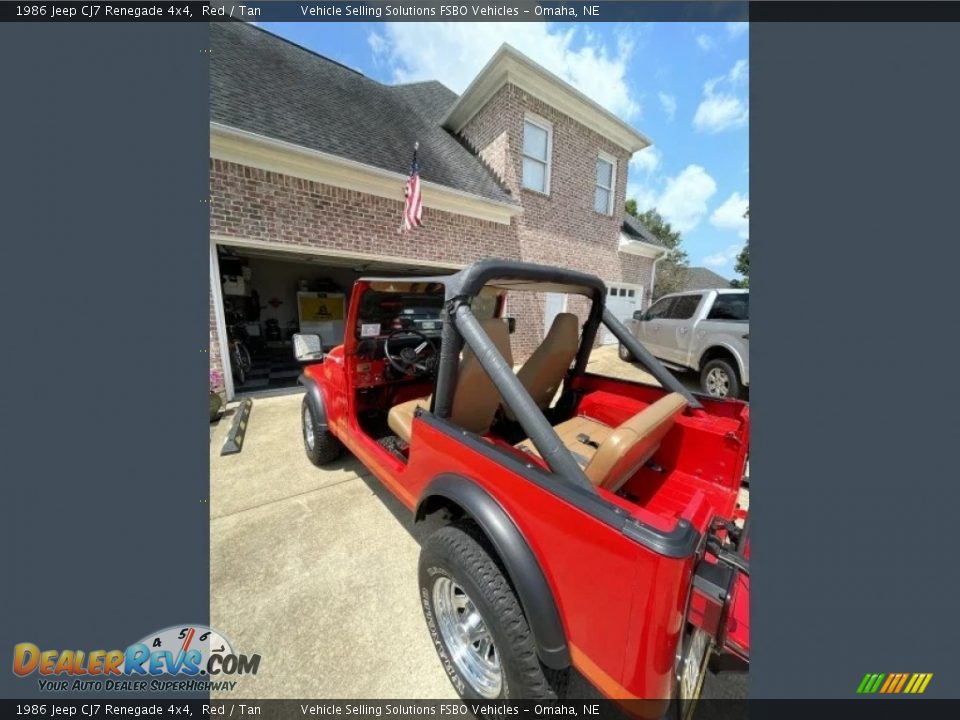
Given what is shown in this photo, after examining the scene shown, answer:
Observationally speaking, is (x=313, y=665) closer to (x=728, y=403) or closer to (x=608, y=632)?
(x=608, y=632)

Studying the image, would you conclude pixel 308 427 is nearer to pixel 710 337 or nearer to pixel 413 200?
pixel 413 200

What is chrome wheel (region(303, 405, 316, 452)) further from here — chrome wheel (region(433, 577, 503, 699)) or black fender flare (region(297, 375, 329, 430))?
chrome wheel (region(433, 577, 503, 699))

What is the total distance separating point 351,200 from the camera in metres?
5.39

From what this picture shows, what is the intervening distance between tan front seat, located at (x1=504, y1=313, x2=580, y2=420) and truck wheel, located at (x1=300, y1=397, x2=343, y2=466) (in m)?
1.97

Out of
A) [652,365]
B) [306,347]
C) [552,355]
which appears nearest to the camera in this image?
[652,365]

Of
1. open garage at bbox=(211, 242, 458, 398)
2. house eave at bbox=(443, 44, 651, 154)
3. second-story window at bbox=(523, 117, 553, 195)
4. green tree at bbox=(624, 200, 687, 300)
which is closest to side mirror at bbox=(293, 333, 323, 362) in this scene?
open garage at bbox=(211, 242, 458, 398)

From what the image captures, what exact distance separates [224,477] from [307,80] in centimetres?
799

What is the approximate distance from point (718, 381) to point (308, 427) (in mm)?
5913

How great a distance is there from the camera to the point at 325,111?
6.23 m

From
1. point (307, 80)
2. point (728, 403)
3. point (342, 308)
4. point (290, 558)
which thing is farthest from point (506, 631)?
point (342, 308)

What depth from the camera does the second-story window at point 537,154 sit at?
7.72 metres

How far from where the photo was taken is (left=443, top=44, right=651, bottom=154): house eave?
269 inches

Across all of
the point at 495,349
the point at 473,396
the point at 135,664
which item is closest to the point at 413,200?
the point at 473,396
